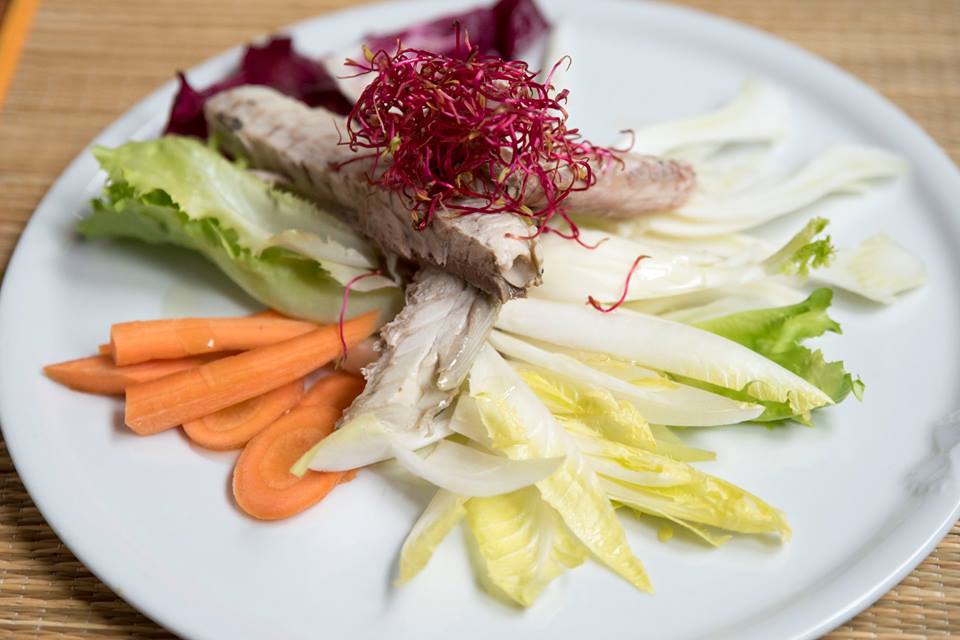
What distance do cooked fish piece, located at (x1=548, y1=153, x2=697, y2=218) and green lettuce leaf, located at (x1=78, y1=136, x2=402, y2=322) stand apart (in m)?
0.71

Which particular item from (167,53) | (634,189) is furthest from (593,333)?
(167,53)

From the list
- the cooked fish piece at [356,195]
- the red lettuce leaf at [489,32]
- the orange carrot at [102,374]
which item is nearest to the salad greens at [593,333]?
the cooked fish piece at [356,195]

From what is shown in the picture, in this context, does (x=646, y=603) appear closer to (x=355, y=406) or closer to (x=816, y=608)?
(x=816, y=608)

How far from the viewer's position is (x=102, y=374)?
3111 millimetres

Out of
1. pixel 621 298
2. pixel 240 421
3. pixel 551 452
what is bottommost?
pixel 240 421

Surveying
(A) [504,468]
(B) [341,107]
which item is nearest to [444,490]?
(A) [504,468]

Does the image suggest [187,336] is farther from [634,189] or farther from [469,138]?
[634,189]

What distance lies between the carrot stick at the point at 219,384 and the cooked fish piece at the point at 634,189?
3.23 feet

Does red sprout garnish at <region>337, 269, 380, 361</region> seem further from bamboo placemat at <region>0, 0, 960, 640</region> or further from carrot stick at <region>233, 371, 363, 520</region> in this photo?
bamboo placemat at <region>0, 0, 960, 640</region>

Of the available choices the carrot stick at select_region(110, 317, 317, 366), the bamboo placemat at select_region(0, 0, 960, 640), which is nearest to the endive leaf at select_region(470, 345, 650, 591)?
the carrot stick at select_region(110, 317, 317, 366)

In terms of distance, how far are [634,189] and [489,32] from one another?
1.48m

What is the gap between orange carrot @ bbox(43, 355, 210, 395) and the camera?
10.2 feet

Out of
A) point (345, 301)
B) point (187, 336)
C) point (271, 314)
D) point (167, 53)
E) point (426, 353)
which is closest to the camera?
point (426, 353)

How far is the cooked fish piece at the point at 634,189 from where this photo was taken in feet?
10.7
